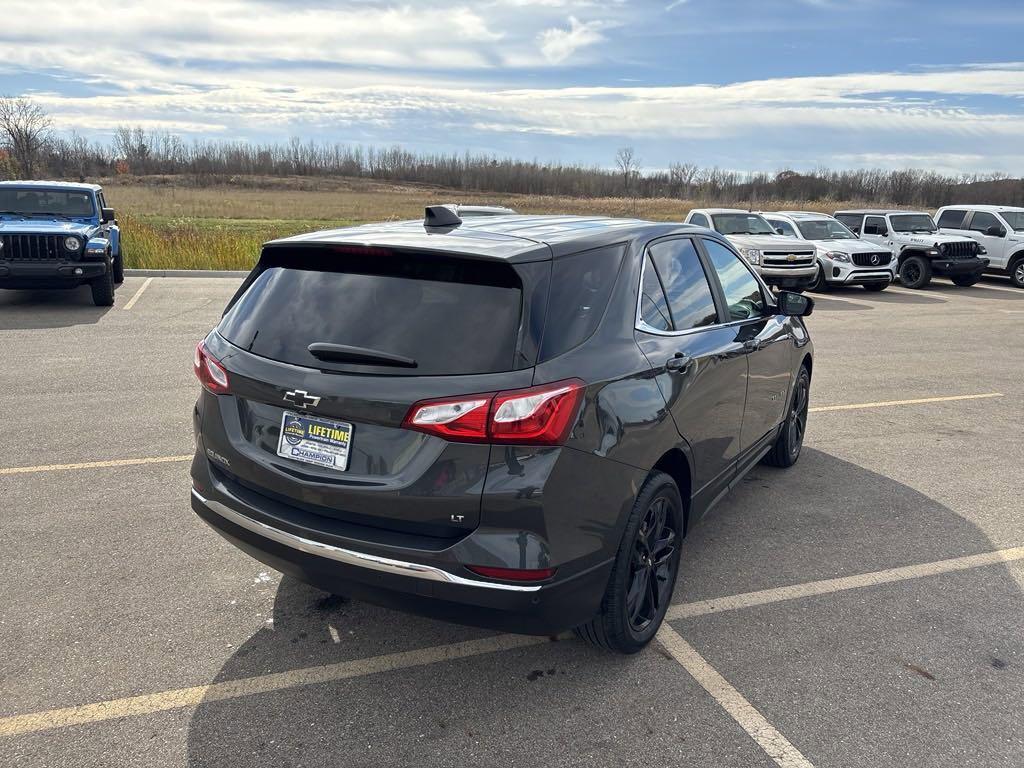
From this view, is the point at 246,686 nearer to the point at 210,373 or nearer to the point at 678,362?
the point at 210,373

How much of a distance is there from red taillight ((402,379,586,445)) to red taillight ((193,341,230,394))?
0.95 meters

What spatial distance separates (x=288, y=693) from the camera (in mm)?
3010

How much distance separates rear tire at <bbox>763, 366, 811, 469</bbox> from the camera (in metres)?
5.54

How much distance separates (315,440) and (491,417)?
27.3 inches

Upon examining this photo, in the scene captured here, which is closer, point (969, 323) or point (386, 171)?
point (969, 323)

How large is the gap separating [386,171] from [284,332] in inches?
5814

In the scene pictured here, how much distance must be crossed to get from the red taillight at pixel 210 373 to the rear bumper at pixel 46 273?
994cm

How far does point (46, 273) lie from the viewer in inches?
458

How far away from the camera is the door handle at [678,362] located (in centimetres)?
339

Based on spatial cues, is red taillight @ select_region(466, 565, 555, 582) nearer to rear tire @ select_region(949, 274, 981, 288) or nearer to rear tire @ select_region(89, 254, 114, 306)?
rear tire @ select_region(89, 254, 114, 306)

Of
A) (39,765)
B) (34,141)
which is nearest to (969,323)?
(39,765)

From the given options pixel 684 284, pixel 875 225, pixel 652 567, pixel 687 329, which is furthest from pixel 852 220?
pixel 652 567

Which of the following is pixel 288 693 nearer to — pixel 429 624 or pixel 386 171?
pixel 429 624

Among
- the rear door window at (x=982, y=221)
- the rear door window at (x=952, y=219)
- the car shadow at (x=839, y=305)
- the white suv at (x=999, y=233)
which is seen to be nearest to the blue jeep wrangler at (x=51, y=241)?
the car shadow at (x=839, y=305)
